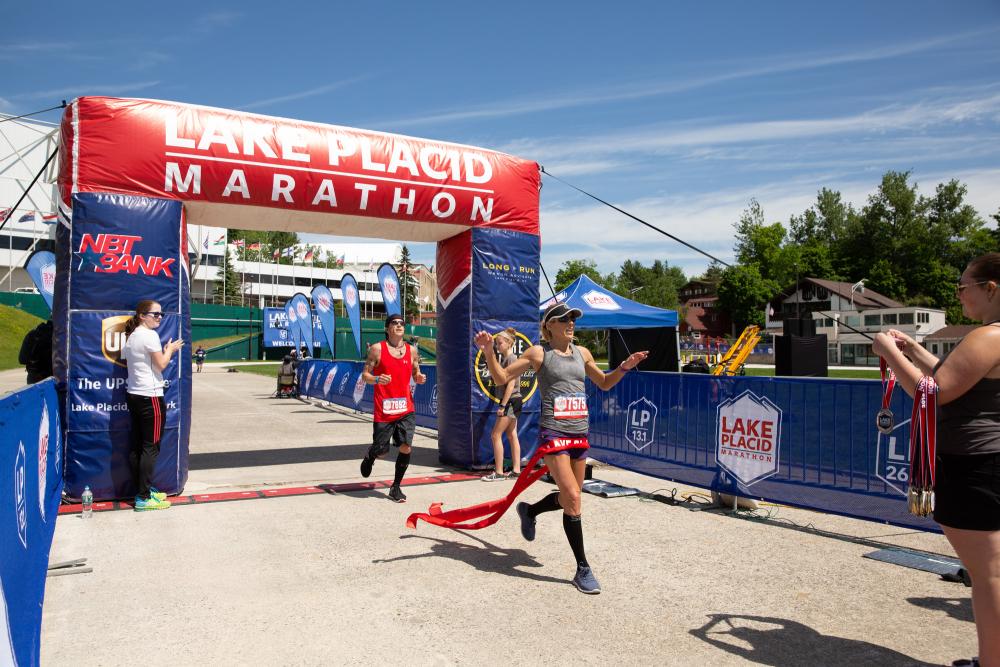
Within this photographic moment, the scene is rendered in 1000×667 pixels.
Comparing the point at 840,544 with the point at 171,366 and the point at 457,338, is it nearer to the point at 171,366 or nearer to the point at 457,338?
the point at 457,338

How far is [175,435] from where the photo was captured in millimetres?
7242

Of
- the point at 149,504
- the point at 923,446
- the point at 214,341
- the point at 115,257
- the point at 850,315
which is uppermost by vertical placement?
the point at 850,315

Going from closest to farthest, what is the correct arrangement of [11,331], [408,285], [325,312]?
[325,312] → [11,331] → [408,285]

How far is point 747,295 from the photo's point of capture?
3066 inches

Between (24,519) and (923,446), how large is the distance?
4516mm

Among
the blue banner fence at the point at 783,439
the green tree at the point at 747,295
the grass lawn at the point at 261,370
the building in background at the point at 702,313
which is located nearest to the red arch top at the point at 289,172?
the blue banner fence at the point at 783,439

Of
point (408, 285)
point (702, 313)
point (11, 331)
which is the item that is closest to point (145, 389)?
point (11, 331)

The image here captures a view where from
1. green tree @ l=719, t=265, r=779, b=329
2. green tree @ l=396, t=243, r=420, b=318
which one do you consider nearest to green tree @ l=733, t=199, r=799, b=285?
green tree @ l=719, t=265, r=779, b=329

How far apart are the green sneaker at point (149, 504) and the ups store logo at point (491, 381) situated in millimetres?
3935

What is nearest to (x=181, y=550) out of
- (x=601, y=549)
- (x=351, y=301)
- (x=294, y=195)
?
(x=601, y=549)

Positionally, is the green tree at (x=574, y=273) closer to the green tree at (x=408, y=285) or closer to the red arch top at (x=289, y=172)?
the green tree at (x=408, y=285)

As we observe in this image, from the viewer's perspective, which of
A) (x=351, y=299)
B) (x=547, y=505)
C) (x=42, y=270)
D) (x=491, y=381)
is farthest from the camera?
(x=351, y=299)

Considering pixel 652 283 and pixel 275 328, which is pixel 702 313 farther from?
pixel 275 328

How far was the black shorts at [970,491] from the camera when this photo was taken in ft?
9.54
